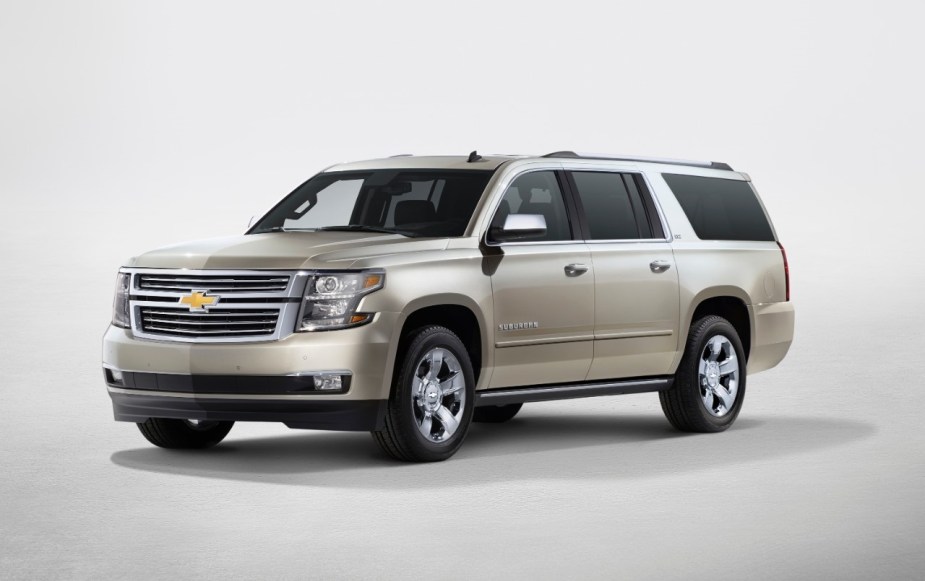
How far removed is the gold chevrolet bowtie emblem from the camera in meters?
10.3

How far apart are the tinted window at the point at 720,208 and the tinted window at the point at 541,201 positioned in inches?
55.9

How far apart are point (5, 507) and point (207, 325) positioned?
72.5 inches

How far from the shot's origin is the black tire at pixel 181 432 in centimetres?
1128

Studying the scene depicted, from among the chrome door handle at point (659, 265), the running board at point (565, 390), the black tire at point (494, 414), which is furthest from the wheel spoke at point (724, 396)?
the black tire at point (494, 414)

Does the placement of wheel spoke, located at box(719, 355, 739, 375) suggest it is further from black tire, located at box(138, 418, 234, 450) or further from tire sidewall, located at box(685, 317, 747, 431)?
black tire, located at box(138, 418, 234, 450)

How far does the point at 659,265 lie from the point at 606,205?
599 millimetres

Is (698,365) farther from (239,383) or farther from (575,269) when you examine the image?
→ (239,383)

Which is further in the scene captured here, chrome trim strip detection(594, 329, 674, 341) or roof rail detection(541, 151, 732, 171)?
roof rail detection(541, 151, 732, 171)

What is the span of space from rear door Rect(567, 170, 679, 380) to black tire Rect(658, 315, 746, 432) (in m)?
0.20

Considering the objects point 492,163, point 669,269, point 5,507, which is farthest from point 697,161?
point 5,507

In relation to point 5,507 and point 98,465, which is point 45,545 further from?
point 98,465

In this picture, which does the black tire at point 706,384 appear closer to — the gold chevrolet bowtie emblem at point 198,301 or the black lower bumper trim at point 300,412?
the black lower bumper trim at point 300,412

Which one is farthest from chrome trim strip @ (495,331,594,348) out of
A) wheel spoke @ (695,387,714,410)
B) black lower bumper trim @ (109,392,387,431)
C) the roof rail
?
A: wheel spoke @ (695,387,714,410)

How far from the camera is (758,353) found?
13430mm
